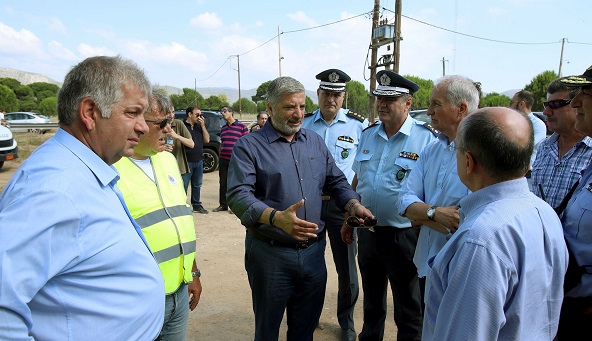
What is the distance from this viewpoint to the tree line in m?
34.8

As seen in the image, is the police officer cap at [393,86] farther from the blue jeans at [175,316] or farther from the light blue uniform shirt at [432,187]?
the blue jeans at [175,316]

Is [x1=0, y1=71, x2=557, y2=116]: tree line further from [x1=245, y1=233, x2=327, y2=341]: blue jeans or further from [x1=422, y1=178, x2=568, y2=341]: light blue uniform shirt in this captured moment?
[x1=422, y1=178, x2=568, y2=341]: light blue uniform shirt

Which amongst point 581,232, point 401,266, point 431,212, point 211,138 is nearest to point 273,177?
point 431,212

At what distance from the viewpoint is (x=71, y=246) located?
1165 millimetres

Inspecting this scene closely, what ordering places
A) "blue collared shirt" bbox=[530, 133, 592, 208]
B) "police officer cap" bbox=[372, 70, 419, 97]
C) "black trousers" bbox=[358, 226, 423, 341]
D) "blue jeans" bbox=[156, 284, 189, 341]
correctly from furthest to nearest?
"police officer cap" bbox=[372, 70, 419, 97] → "black trousers" bbox=[358, 226, 423, 341] → "blue collared shirt" bbox=[530, 133, 592, 208] → "blue jeans" bbox=[156, 284, 189, 341]

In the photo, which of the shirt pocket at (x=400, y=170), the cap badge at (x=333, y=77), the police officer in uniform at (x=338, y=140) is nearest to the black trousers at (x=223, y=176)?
the police officer in uniform at (x=338, y=140)

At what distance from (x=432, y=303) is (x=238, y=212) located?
1264 millimetres

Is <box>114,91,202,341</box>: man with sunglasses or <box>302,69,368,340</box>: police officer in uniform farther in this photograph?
<box>302,69,368,340</box>: police officer in uniform

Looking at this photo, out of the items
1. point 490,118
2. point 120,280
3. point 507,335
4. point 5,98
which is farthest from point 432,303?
point 5,98

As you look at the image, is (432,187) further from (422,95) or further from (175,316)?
(422,95)

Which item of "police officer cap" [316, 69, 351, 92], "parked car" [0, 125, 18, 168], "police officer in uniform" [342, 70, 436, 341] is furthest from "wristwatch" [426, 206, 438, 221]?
"parked car" [0, 125, 18, 168]

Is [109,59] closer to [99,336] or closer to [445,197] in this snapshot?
[99,336]

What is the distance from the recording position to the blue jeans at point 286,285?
2.62 metres

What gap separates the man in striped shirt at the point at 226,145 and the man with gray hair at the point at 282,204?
5.76m
